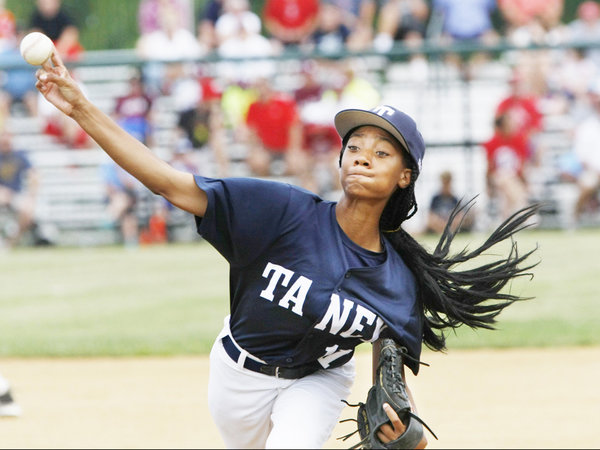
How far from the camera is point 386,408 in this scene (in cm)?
363

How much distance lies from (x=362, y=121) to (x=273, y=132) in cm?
987

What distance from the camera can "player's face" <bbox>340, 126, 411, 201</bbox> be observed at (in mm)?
3699

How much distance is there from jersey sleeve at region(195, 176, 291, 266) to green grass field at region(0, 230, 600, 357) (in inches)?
182

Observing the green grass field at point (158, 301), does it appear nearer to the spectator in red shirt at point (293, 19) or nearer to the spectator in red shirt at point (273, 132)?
the spectator in red shirt at point (273, 132)

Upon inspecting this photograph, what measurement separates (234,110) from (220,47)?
1.26 meters

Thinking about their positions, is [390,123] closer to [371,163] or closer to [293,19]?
[371,163]

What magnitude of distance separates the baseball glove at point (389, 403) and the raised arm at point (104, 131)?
1.01m

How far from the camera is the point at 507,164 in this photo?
43.0 feet

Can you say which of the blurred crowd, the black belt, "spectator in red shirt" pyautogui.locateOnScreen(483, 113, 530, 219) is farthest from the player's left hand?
"spectator in red shirt" pyautogui.locateOnScreen(483, 113, 530, 219)

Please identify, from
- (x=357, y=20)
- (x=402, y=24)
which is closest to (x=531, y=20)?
(x=402, y=24)

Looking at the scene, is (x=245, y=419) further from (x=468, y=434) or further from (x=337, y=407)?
(x=468, y=434)

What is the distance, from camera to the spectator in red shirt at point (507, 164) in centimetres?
1306

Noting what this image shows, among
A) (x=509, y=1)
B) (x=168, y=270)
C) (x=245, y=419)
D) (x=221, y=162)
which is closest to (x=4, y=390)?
(x=245, y=419)

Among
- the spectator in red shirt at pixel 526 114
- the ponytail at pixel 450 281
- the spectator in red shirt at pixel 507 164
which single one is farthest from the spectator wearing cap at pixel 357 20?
the ponytail at pixel 450 281
